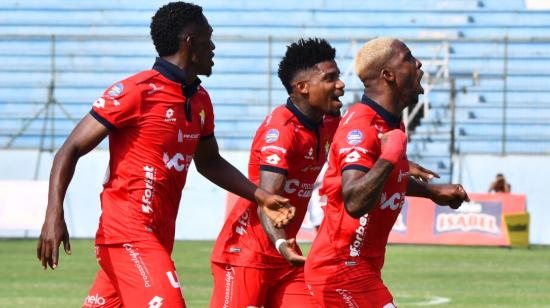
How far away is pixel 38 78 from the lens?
110 ft

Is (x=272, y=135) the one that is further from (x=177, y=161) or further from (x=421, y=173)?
(x=177, y=161)

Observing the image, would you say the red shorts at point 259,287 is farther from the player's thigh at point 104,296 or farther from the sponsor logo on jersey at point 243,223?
the player's thigh at point 104,296

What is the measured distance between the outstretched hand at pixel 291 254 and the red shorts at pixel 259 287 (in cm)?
60

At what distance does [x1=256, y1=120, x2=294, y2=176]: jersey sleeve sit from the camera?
8.23m

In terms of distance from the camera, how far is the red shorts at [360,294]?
6.91 metres

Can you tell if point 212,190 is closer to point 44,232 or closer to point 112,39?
point 112,39

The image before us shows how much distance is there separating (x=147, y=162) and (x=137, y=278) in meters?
0.70

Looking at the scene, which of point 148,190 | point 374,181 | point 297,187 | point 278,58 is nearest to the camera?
point 374,181

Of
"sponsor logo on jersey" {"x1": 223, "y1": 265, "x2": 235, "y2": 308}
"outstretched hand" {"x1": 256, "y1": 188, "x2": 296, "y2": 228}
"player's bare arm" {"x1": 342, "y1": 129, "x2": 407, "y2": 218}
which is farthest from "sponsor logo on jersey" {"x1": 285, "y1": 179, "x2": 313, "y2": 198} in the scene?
"player's bare arm" {"x1": 342, "y1": 129, "x2": 407, "y2": 218}

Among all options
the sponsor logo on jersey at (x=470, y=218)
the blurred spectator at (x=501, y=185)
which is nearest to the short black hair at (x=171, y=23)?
the sponsor logo on jersey at (x=470, y=218)

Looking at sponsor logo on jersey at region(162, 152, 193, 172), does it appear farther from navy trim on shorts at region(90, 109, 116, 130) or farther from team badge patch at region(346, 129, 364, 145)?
team badge patch at region(346, 129, 364, 145)

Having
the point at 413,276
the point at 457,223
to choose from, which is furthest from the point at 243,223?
the point at 457,223

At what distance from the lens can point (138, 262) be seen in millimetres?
6973

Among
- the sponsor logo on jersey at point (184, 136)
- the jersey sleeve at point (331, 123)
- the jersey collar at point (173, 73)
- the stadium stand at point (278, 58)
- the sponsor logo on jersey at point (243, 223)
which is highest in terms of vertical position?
the stadium stand at point (278, 58)
